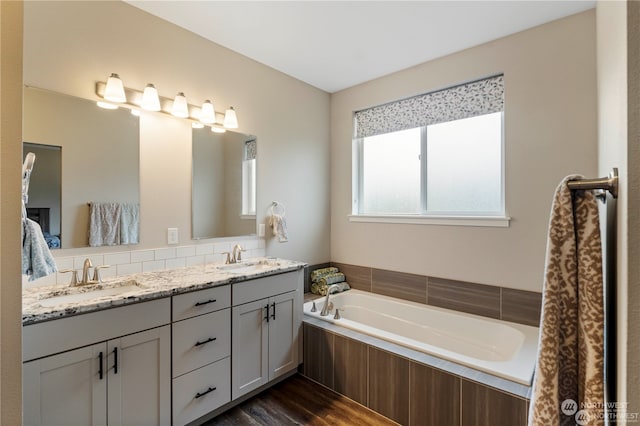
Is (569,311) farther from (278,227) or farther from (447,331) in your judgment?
(278,227)

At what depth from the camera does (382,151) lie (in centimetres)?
329

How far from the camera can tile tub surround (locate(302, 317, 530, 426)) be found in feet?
5.28

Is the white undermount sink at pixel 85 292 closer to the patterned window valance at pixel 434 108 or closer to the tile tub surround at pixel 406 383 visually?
the tile tub surround at pixel 406 383

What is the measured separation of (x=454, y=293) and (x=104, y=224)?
272 centimetres

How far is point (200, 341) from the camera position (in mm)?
1826

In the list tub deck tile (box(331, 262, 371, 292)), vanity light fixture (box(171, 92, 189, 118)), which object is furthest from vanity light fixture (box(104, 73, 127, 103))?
tub deck tile (box(331, 262, 371, 292))

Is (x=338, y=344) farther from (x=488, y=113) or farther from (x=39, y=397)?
(x=488, y=113)

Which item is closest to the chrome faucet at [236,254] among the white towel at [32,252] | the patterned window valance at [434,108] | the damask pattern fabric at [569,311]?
the white towel at [32,252]

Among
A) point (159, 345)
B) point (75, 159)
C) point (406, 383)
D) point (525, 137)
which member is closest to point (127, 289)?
point (159, 345)

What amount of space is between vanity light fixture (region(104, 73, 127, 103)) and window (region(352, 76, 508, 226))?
88.4 inches

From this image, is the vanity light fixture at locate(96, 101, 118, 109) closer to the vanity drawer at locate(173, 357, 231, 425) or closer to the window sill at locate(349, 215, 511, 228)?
the vanity drawer at locate(173, 357, 231, 425)

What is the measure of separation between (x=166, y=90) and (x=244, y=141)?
28.3 inches

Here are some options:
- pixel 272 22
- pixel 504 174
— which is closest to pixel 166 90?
pixel 272 22

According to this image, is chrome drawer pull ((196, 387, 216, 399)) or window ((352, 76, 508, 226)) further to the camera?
window ((352, 76, 508, 226))
